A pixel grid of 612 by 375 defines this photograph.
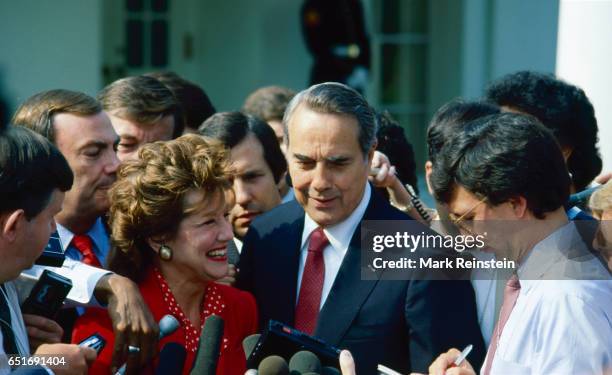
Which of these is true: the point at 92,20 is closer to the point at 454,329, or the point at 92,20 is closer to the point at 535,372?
the point at 454,329

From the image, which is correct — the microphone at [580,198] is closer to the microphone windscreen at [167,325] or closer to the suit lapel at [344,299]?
the suit lapel at [344,299]

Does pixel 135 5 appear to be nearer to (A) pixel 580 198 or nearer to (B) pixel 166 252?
(A) pixel 580 198

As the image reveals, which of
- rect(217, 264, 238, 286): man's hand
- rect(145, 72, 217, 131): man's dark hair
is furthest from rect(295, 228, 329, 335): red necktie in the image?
rect(145, 72, 217, 131): man's dark hair

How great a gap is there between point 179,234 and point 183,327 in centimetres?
31

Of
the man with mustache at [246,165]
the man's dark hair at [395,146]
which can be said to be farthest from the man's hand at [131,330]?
the man's dark hair at [395,146]

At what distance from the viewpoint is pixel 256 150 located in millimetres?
4824

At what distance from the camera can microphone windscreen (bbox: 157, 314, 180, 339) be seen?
3.37 meters

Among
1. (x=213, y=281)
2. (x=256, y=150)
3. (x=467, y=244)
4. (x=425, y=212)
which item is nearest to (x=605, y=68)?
(x=425, y=212)

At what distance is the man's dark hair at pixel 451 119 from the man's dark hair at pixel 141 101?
3.95ft

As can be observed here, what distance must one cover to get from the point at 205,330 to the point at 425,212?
1.71 m

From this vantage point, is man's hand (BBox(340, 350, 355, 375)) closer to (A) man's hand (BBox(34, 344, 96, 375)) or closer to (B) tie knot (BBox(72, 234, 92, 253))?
(A) man's hand (BBox(34, 344, 96, 375))

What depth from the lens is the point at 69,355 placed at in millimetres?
3051

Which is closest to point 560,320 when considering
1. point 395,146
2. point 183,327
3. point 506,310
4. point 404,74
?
point 506,310

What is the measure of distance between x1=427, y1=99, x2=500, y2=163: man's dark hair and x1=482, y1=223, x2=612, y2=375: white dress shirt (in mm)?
1095
